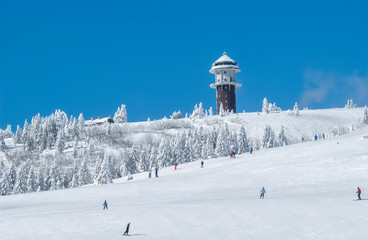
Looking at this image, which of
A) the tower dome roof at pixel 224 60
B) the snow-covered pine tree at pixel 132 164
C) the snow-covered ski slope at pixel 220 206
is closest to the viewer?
the snow-covered ski slope at pixel 220 206

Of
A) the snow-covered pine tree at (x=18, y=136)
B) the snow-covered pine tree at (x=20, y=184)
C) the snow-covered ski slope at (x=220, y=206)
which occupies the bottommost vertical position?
the snow-covered ski slope at (x=220, y=206)

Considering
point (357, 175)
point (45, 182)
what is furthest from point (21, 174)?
point (357, 175)

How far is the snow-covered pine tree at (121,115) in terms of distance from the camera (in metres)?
186

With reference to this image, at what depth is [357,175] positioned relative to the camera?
4256 cm

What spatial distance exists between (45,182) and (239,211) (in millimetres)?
73341

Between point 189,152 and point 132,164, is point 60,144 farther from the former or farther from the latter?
point 189,152

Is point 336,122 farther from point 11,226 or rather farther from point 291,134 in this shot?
point 11,226

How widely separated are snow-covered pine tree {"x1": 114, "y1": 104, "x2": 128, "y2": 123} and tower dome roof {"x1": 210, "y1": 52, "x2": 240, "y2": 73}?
45595mm

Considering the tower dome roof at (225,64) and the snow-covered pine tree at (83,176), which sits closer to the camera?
the snow-covered pine tree at (83,176)

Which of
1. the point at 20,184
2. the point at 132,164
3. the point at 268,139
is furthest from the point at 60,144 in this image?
the point at 268,139

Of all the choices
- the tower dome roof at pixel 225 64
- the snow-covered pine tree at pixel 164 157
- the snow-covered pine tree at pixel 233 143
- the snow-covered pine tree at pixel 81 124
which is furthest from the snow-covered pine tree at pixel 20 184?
the tower dome roof at pixel 225 64

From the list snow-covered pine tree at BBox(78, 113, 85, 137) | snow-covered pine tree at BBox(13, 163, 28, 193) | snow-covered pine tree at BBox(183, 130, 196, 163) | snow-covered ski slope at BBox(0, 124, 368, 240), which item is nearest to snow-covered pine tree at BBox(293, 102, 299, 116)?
snow-covered pine tree at BBox(183, 130, 196, 163)

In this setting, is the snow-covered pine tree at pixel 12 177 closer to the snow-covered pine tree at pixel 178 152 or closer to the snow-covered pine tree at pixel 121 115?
the snow-covered pine tree at pixel 178 152

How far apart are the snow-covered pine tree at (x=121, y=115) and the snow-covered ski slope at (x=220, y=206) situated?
13619cm
